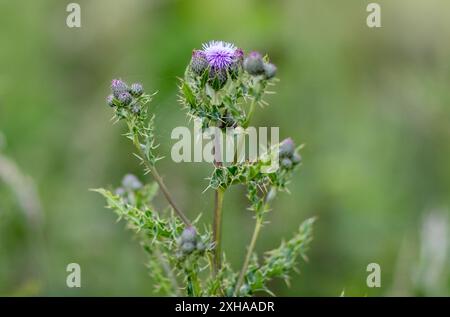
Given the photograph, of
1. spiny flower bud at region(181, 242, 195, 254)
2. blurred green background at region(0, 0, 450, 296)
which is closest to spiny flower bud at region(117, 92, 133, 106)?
spiny flower bud at region(181, 242, 195, 254)

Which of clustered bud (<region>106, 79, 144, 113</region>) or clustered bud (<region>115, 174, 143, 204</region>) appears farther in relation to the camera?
clustered bud (<region>115, 174, 143, 204</region>)

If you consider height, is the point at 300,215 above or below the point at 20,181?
below

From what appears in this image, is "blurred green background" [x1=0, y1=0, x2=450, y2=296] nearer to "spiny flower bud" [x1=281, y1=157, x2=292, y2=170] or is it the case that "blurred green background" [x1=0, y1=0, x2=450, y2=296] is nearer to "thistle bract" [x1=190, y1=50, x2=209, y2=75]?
"spiny flower bud" [x1=281, y1=157, x2=292, y2=170]

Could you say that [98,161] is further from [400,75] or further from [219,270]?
[219,270]

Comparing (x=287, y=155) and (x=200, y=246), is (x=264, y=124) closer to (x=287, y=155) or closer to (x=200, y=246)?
(x=287, y=155)

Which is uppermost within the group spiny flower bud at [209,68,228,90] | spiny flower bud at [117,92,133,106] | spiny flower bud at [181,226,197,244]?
spiny flower bud at [209,68,228,90]

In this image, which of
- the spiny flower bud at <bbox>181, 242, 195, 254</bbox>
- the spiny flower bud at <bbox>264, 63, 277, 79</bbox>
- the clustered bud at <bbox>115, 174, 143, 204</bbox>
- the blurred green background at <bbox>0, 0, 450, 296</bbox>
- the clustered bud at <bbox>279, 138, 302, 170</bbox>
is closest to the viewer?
the spiny flower bud at <bbox>181, 242, 195, 254</bbox>
